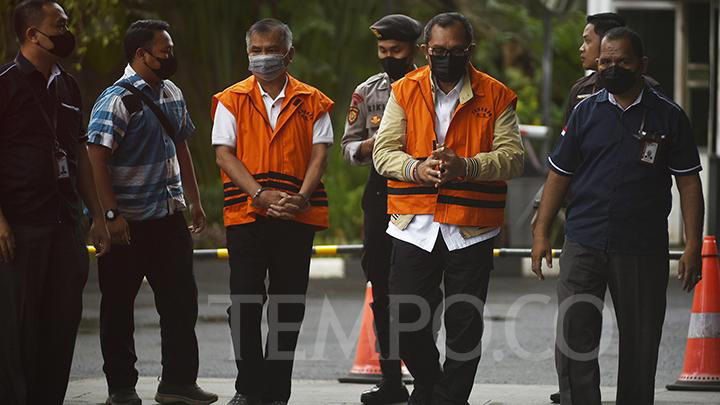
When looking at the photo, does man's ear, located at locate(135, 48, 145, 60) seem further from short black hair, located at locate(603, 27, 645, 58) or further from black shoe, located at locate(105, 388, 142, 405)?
short black hair, located at locate(603, 27, 645, 58)

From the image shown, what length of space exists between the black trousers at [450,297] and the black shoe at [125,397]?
4.96 ft

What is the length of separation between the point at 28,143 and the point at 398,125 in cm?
177

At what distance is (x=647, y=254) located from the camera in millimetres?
6812

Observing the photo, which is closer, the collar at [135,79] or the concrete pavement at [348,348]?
the collar at [135,79]

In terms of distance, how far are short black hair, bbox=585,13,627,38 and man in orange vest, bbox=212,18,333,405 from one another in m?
1.75

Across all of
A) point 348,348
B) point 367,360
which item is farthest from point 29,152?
point 348,348

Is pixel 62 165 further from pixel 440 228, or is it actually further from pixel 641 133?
pixel 641 133

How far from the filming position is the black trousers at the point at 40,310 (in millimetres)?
6426

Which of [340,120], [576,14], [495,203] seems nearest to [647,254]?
[495,203]

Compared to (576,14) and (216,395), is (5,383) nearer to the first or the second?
(216,395)

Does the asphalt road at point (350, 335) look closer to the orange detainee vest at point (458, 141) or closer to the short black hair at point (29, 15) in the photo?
the orange detainee vest at point (458, 141)

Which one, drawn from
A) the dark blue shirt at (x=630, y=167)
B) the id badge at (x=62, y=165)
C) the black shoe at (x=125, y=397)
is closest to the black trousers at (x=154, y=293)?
the black shoe at (x=125, y=397)

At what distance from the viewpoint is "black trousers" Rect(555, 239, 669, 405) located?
6.80 m

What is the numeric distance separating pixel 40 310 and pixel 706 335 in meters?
4.15
